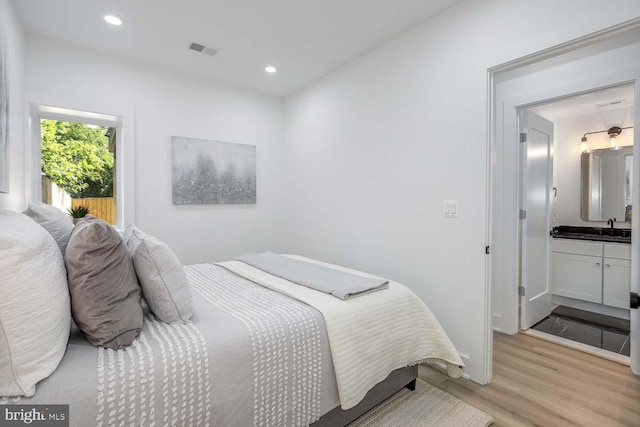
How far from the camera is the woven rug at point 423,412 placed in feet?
5.64

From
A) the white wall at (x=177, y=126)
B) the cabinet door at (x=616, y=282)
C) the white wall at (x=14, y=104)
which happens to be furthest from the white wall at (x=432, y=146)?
the white wall at (x=14, y=104)

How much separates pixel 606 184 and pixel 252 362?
16.0 ft

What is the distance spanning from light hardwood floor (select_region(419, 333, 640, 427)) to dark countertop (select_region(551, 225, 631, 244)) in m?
1.64

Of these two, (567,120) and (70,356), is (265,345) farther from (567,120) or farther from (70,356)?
(567,120)

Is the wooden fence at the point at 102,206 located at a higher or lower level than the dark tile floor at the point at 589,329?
higher

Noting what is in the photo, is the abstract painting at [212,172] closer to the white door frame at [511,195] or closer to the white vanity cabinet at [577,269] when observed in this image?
the white door frame at [511,195]

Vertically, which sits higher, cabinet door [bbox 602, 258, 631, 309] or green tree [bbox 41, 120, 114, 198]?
green tree [bbox 41, 120, 114, 198]

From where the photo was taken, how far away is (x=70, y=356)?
40.1 inches

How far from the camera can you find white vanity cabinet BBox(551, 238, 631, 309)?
3305 millimetres

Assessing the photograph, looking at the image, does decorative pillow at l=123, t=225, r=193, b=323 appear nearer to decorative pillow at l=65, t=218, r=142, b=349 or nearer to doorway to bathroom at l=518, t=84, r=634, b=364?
decorative pillow at l=65, t=218, r=142, b=349

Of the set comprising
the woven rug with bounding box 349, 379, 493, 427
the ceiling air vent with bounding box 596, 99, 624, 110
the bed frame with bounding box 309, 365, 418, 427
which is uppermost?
the ceiling air vent with bounding box 596, 99, 624, 110

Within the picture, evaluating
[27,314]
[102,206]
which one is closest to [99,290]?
[27,314]

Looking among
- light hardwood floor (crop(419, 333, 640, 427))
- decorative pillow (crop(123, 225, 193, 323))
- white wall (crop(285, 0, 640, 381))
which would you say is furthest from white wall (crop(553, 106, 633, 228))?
decorative pillow (crop(123, 225, 193, 323))

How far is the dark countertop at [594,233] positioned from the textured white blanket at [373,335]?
115 inches
